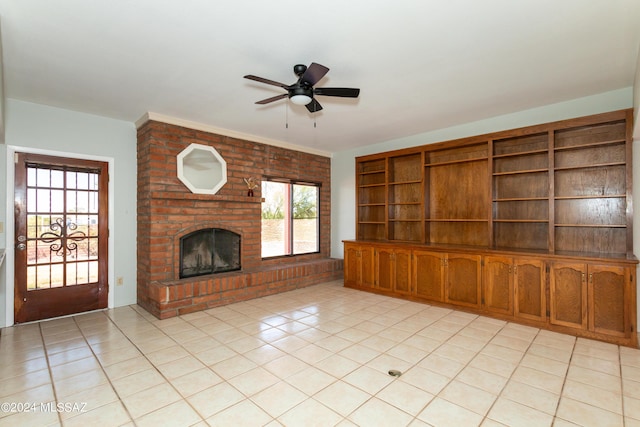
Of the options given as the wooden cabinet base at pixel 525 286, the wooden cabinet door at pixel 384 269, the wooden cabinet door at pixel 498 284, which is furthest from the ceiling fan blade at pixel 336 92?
the wooden cabinet door at pixel 384 269

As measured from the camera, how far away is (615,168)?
352 cm

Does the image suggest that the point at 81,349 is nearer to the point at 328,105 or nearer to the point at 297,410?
the point at 297,410

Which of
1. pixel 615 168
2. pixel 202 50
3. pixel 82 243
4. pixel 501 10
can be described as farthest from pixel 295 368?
pixel 615 168

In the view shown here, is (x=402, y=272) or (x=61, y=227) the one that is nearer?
(x=61, y=227)

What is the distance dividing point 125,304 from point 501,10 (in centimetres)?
532

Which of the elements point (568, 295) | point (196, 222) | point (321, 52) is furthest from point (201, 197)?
point (568, 295)

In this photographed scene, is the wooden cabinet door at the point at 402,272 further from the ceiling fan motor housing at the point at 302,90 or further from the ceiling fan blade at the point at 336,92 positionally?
the ceiling fan motor housing at the point at 302,90

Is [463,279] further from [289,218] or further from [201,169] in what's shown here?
[201,169]

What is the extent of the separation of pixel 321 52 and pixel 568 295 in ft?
11.8

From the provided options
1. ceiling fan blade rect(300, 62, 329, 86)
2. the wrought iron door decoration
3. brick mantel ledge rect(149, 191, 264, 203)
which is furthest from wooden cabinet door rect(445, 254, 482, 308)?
the wrought iron door decoration

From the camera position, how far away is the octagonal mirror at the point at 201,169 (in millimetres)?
4371

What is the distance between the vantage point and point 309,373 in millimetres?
2514

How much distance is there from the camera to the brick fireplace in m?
4.07

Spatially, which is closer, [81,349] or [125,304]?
[81,349]
